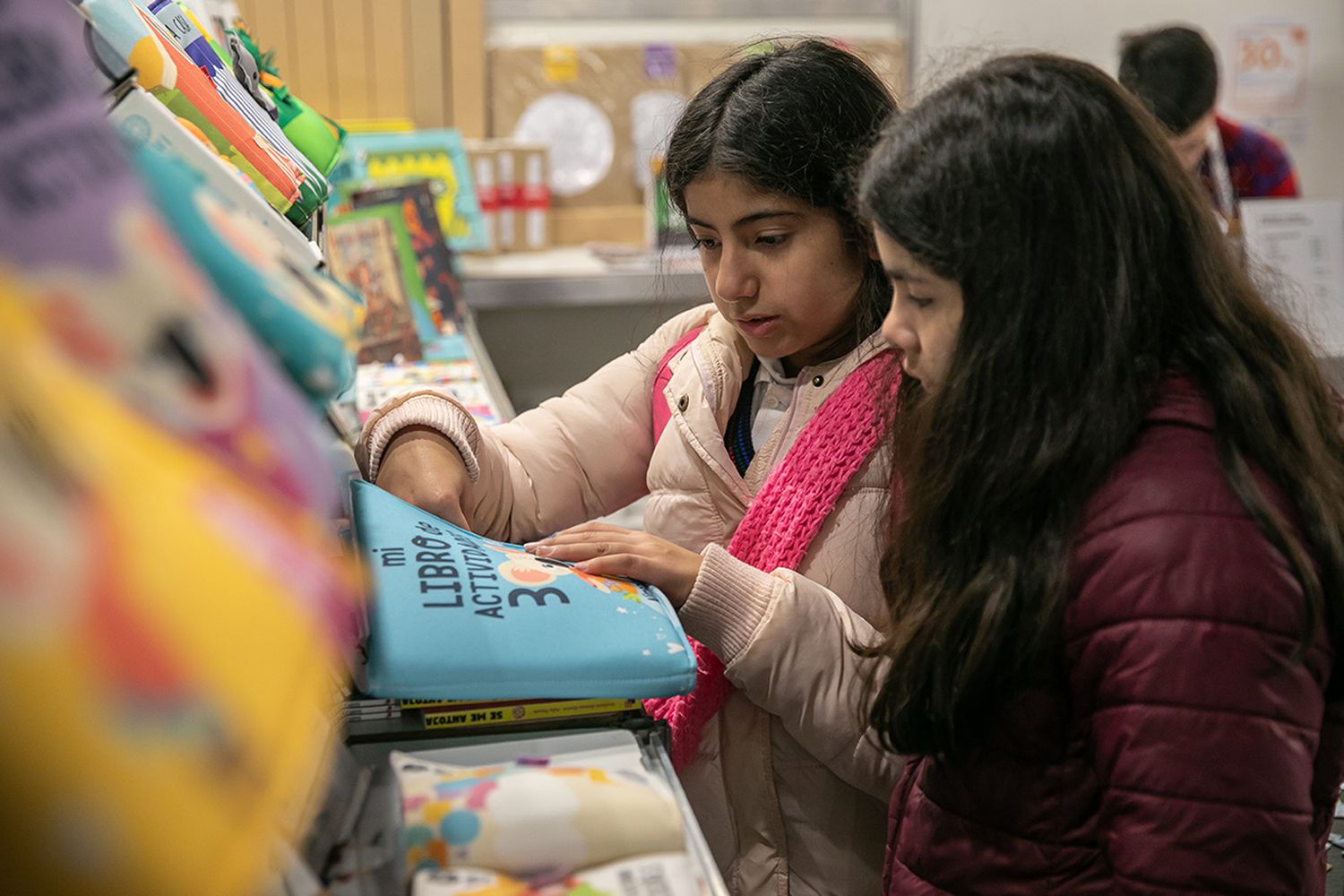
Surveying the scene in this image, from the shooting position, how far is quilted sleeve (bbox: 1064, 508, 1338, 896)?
82 centimetres

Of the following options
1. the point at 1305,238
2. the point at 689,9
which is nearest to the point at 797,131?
the point at 1305,238

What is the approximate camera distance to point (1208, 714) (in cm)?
82

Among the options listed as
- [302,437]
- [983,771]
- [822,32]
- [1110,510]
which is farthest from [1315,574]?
[822,32]

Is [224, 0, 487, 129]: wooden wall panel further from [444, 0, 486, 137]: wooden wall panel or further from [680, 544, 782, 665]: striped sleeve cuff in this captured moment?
[680, 544, 782, 665]: striped sleeve cuff

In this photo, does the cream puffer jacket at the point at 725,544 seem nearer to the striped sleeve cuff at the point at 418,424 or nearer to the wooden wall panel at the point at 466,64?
the striped sleeve cuff at the point at 418,424

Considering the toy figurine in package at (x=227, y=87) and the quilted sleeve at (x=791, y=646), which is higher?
the toy figurine in package at (x=227, y=87)

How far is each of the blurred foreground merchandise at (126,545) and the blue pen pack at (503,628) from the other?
0.35 m

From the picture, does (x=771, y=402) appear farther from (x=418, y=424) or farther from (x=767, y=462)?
(x=418, y=424)

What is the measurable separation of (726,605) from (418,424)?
0.42 m

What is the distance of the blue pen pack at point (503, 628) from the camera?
2.83 ft

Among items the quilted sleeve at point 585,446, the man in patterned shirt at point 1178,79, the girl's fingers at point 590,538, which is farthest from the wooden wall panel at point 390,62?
the girl's fingers at point 590,538

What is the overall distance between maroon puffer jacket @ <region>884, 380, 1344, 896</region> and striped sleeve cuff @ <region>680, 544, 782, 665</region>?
0.27 meters

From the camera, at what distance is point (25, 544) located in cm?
40

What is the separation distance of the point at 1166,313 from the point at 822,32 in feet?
12.0
